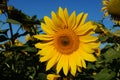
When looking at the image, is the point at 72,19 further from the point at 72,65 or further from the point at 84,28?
the point at 72,65

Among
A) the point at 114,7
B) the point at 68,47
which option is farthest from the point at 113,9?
the point at 68,47

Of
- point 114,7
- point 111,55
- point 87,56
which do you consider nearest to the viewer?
point 111,55

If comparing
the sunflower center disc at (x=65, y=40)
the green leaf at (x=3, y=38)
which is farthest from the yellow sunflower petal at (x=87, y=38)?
the green leaf at (x=3, y=38)

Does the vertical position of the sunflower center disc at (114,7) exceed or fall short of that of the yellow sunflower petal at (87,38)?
it exceeds it

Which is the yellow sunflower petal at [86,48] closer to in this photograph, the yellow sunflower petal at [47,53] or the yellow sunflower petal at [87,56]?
the yellow sunflower petal at [87,56]

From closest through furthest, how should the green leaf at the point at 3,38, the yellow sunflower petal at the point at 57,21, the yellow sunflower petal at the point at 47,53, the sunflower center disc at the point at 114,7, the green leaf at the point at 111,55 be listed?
the green leaf at the point at 111,55, the yellow sunflower petal at the point at 57,21, the yellow sunflower petal at the point at 47,53, the green leaf at the point at 3,38, the sunflower center disc at the point at 114,7

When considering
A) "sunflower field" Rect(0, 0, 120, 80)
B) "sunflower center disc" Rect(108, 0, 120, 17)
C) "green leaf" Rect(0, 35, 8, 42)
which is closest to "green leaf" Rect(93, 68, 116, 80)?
"sunflower field" Rect(0, 0, 120, 80)

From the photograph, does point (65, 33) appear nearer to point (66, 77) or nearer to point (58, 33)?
point (58, 33)

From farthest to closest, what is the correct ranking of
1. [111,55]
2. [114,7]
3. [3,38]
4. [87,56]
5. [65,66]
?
[114,7] < [3,38] < [65,66] < [87,56] < [111,55]
